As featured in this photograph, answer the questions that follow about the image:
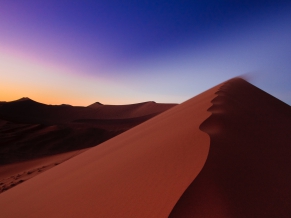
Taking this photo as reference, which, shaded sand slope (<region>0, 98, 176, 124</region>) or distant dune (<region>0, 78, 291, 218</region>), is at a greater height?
shaded sand slope (<region>0, 98, 176, 124</region>)

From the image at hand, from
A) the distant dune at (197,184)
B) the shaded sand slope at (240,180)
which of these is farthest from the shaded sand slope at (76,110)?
the shaded sand slope at (240,180)

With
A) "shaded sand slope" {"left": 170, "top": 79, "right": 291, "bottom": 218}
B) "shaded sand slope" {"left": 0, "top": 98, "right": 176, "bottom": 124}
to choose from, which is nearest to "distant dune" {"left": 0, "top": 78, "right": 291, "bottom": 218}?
"shaded sand slope" {"left": 170, "top": 79, "right": 291, "bottom": 218}

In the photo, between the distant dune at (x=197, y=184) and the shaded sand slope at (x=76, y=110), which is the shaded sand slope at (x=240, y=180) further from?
the shaded sand slope at (x=76, y=110)

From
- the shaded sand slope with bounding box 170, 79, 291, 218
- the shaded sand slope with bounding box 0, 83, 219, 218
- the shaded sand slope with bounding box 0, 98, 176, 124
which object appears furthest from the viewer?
the shaded sand slope with bounding box 0, 98, 176, 124

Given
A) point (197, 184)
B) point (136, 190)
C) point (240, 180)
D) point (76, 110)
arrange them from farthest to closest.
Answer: point (76, 110) → point (136, 190) → point (240, 180) → point (197, 184)

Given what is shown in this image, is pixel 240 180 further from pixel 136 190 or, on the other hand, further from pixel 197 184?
pixel 136 190

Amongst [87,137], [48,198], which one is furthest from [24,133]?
[48,198]

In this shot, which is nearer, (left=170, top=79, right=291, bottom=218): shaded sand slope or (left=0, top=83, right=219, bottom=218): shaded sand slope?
(left=170, top=79, right=291, bottom=218): shaded sand slope

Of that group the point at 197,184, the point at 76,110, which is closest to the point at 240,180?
the point at 197,184

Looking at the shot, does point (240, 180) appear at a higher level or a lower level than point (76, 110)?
lower

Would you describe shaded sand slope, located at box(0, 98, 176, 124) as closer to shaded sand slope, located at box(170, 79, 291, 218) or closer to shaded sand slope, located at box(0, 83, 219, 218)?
shaded sand slope, located at box(0, 83, 219, 218)

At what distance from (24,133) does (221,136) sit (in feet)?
60.5

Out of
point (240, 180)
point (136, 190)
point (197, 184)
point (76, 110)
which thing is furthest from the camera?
point (76, 110)

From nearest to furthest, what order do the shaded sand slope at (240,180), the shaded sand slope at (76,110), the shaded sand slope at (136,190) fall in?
the shaded sand slope at (240,180), the shaded sand slope at (136,190), the shaded sand slope at (76,110)
